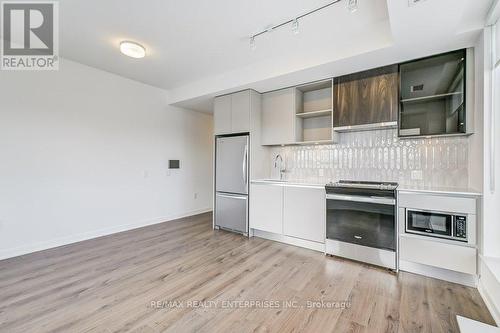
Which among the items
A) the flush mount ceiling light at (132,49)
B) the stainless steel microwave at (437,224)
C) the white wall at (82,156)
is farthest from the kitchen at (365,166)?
the flush mount ceiling light at (132,49)

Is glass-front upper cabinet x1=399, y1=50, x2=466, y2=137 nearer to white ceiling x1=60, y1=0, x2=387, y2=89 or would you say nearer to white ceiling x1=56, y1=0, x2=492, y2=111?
white ceiling x1=56, y1=0, x2=492, y2=111

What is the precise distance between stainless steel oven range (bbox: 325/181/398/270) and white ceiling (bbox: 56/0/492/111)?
157 centimetres

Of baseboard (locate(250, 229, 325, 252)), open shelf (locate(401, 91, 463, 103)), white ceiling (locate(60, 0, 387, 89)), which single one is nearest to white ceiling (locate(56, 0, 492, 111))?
white ceiling (locate(60, 0, 387, 89))

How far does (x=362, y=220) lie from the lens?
2711mm

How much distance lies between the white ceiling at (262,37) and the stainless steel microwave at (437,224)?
1.75 meters

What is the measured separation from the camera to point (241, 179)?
12.5 feet

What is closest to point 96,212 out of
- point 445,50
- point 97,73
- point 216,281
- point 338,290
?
point 97,73

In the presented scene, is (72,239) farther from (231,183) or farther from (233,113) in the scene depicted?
(233,113)

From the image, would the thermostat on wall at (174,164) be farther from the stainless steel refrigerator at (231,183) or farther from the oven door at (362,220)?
the oven door at (362,220)

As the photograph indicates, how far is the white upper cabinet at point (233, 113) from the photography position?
3.78 m

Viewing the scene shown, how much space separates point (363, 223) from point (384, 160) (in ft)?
3.21

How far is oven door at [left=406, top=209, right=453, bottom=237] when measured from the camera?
2262 millimetres

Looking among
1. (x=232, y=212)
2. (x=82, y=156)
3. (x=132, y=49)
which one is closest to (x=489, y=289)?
(x=232, y=212)

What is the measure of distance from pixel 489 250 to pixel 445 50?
203 cm
